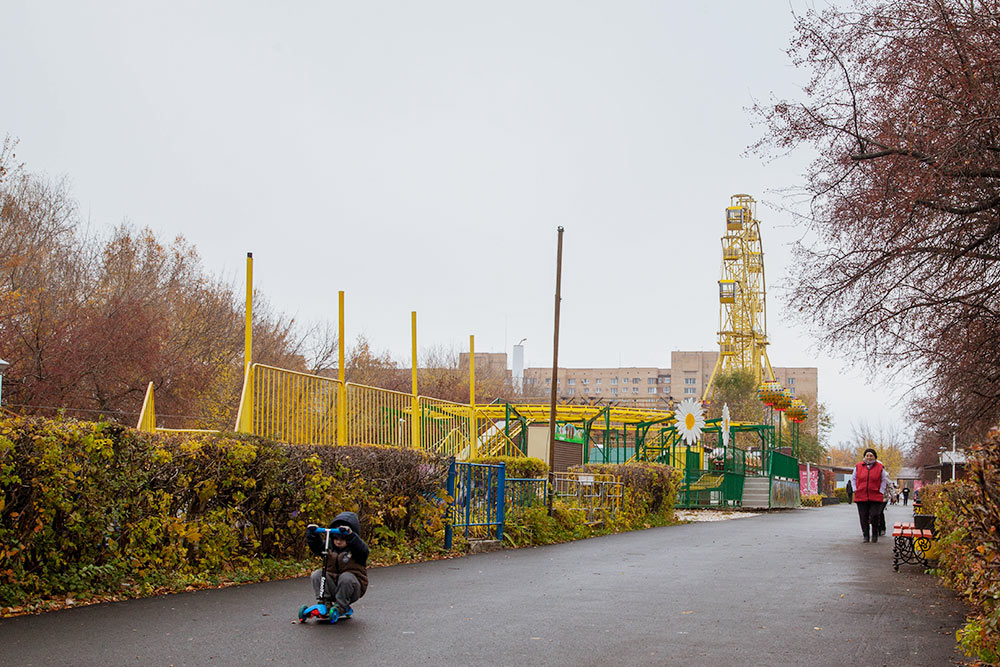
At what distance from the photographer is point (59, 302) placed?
3528cm

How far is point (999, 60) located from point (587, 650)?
5.56 meters

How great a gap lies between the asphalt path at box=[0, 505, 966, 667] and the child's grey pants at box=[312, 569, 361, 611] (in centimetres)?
20

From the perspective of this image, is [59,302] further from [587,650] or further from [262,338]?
[587,650]

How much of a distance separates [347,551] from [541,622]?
174 cm

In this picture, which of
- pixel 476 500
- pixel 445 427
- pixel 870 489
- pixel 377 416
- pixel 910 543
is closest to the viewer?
pixel 910 543

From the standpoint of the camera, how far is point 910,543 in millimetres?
13422

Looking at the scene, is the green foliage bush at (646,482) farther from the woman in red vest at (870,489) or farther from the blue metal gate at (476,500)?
the blue metal gate at (476,500)

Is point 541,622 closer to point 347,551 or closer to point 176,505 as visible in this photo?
point 347,551

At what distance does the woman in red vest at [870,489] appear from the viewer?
1798cm

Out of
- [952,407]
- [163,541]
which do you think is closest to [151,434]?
[163,541]

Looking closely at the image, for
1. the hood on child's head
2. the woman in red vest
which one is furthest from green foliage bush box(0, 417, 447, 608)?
the woman in red vest

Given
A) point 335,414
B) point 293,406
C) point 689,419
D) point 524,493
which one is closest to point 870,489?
point 524,493

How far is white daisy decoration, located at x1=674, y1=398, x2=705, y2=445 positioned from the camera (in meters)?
35.5

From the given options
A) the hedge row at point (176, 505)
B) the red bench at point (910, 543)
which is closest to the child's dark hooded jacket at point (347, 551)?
the hedge row at point (176, 505)
